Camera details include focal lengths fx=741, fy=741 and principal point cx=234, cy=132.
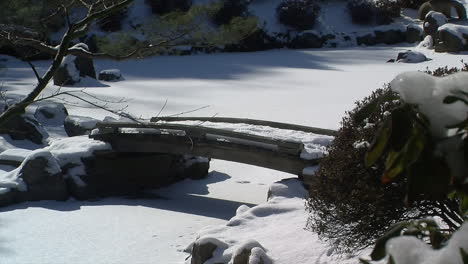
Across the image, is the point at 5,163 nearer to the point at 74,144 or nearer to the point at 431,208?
the point at 74,144

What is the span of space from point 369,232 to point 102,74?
12.8 m

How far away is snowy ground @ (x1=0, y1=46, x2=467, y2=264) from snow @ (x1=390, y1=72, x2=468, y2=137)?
3647mm

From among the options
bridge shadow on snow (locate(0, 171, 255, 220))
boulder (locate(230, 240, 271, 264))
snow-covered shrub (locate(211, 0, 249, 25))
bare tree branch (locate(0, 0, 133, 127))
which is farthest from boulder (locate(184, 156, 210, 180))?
snow-covered shrub (locate(211, 0, 249, 25))

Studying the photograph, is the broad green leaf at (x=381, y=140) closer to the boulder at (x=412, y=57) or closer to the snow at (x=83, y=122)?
the snow at (x=83, y=122)

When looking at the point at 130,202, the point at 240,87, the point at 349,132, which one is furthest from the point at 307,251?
the point at 240,87

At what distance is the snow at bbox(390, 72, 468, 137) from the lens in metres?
0.97

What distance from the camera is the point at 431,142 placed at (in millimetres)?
979

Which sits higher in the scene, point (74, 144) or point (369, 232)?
point (369, 232)

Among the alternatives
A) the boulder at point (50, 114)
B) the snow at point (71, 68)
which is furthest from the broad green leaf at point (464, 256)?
the snow at point (71, 68)

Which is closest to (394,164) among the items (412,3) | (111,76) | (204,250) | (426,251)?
(426,251)

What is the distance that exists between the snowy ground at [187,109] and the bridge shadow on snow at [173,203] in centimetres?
1

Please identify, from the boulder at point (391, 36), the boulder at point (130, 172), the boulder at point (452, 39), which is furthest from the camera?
the boulder at point (391, 36)

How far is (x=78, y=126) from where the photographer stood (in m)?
10.4

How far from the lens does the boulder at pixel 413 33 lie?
2167cm
